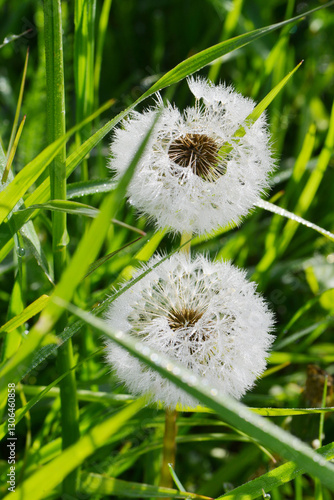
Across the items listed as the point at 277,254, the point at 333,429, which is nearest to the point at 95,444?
the point at 277,254

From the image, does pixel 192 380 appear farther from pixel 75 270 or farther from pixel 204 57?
pixel 204 57

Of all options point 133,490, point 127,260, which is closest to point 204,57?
point 127,260

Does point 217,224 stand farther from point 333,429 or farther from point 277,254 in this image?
point 333,429

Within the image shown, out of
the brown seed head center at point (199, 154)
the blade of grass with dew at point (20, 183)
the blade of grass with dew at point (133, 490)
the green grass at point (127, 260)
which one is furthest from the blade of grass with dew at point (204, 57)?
the blade of grass with dew at point (133, 490)

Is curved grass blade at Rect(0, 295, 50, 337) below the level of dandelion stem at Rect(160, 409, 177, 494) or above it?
above

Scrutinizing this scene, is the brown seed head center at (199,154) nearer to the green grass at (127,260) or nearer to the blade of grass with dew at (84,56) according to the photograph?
the green grass at (127,260)

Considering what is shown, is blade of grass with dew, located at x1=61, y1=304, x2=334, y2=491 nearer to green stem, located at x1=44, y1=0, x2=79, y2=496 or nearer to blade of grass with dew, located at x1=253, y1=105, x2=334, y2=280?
green stem, located at x1=44, y1=0, x2=79, y2=496

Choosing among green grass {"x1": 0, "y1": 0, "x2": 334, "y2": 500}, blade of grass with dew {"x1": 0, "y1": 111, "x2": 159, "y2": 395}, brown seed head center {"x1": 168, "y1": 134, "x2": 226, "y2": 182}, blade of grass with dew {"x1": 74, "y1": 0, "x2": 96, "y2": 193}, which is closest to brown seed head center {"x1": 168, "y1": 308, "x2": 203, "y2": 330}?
green grass {"x1": 0, "y1": 0, "x2": 334, "y2": 500}
